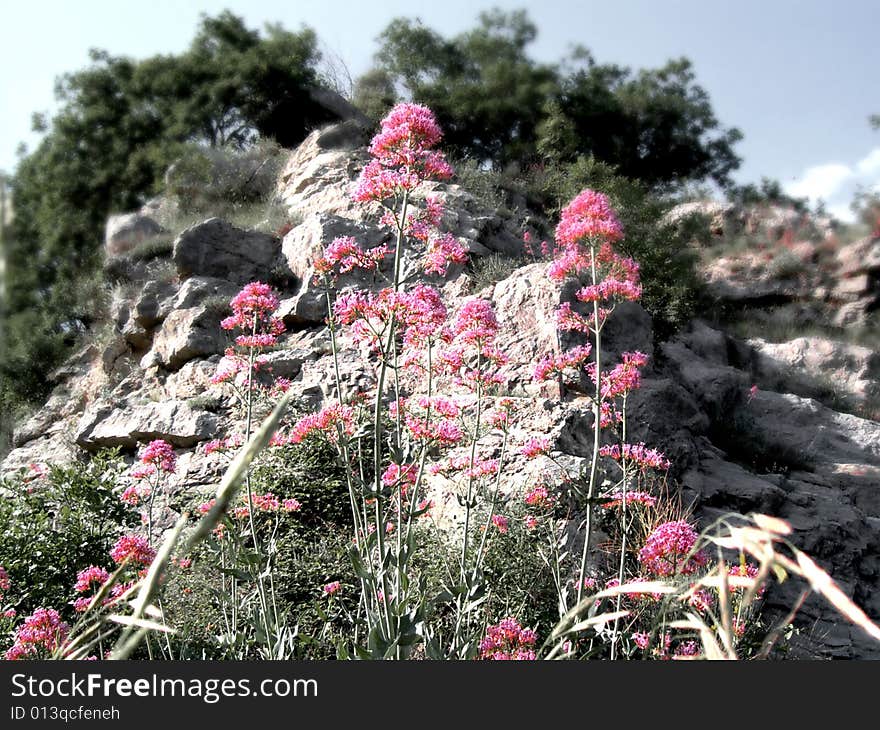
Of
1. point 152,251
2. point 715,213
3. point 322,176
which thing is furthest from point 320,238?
point 715,213

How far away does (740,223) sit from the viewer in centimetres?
1938

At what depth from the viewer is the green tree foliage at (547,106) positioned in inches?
747

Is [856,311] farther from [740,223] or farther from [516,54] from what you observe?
[516,54]

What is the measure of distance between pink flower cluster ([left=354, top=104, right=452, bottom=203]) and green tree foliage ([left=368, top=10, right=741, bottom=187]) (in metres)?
14.6

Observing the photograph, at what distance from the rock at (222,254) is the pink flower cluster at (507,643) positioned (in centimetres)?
770

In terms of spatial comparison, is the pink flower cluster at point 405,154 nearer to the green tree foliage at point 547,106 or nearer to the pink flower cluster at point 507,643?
the pink flower cluster at point 507,643

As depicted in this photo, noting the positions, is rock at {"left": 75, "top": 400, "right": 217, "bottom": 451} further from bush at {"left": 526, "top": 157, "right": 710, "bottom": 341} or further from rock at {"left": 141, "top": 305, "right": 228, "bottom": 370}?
bush at {"left": 526, "top": 157, "right": 710, "bottom": 341}

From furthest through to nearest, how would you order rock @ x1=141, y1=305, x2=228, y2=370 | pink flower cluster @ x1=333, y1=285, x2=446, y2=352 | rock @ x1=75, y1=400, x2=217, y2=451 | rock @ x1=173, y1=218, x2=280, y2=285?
rock @ x1=173, y1=218, x2=280, y2=285 < rock @ x1=141, y1=305, x2=228, y2=370 < rock @ x1=75, y1=400, x2=217, y2=451 < pink flower cluster @ x1=333, y1=285, x2=446, y2=352

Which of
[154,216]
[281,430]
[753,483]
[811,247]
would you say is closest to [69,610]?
[281,430]

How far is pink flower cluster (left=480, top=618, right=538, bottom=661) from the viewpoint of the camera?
280 centimetres

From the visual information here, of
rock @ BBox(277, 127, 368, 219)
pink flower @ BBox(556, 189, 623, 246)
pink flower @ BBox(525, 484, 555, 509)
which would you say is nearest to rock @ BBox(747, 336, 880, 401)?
rock @ BBox(277, 127, 368, 219)

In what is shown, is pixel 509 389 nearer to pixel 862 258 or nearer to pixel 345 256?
pixel 345 256

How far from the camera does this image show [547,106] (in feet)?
59.7

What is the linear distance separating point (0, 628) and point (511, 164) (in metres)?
15.3
